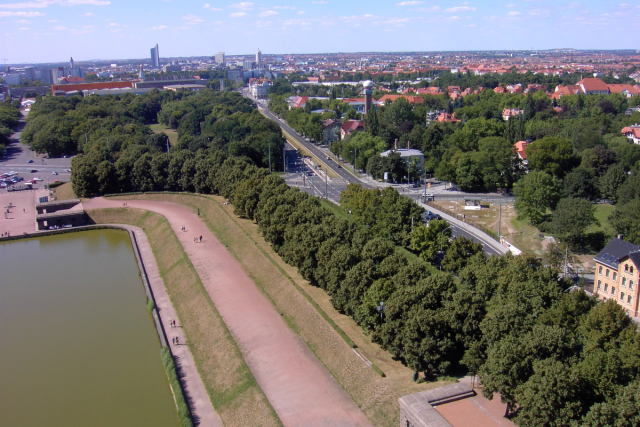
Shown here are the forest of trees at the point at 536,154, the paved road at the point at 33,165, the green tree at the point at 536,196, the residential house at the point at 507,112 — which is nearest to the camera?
the forest of trees at the point at 536,154

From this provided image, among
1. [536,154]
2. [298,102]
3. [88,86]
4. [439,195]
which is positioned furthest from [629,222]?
[88,86]

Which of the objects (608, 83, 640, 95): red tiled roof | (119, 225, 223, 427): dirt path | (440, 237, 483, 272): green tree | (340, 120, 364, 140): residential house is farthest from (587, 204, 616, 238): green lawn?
(608, 83, 640, 95): red tiled roof

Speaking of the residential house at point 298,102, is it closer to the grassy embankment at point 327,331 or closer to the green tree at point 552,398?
the grassy embankment at point 327,331

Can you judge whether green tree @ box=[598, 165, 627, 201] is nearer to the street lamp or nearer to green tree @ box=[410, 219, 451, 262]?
green tree @ box=[410, 219, 451, 262]

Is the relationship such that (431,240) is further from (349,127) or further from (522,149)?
(349,127)

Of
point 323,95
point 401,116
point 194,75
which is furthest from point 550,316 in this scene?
point 194,75

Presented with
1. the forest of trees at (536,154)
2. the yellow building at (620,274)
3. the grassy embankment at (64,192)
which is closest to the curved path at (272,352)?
the yellow building at (620,274)

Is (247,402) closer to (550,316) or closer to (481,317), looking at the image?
(481,317)
